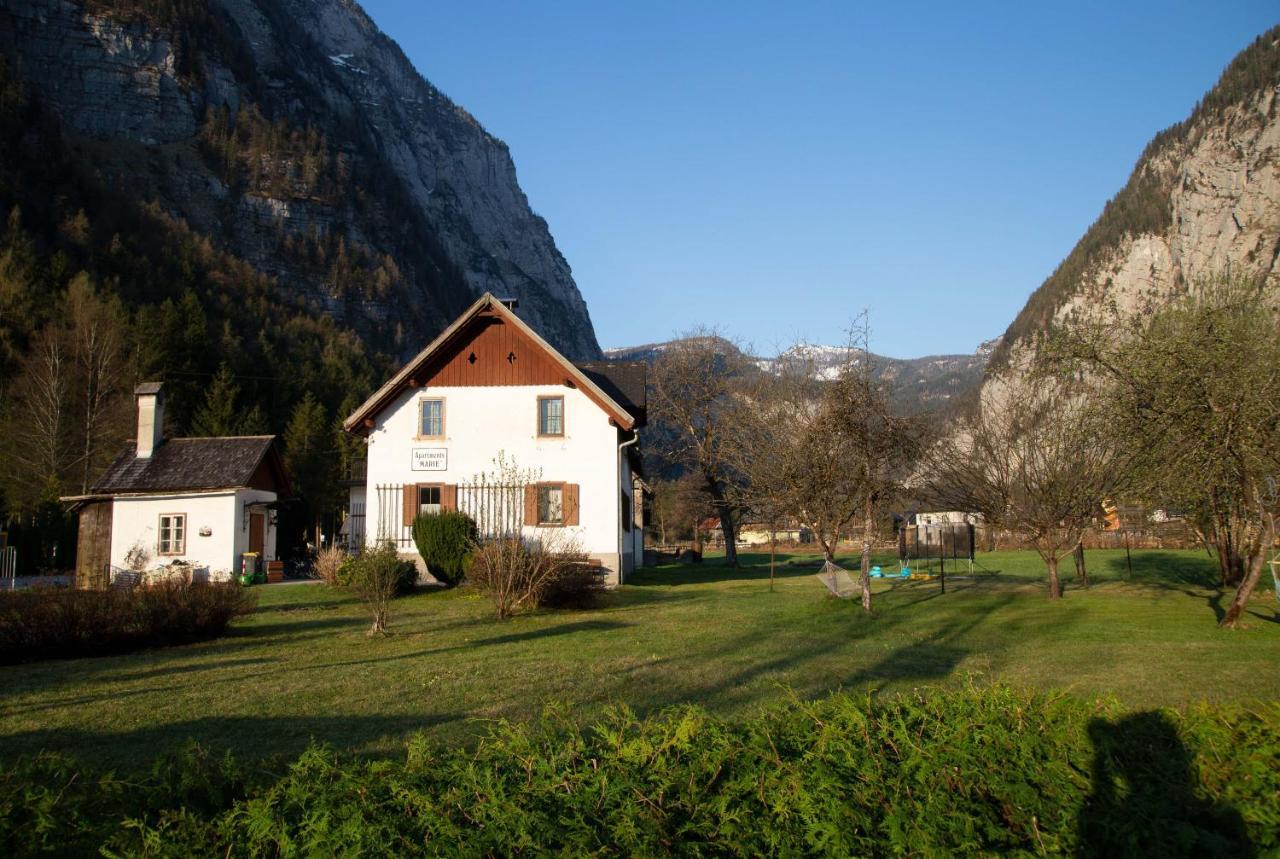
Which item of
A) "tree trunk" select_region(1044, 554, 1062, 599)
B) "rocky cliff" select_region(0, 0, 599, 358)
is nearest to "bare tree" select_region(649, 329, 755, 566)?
"tree trunk" select_region(1044, 554, 1062, 599)

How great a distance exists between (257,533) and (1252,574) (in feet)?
91.0

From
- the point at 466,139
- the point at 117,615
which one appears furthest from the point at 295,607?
the point at 466,139

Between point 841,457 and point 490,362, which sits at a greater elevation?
point 490,362

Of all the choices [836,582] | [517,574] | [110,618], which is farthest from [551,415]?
[110,618]

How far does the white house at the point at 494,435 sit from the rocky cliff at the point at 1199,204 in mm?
77152

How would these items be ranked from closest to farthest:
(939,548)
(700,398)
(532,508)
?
(532,508) < (939,548) < (700,398)

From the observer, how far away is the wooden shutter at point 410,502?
84.6 ft

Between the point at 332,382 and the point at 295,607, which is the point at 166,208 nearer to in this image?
the point at 332,382

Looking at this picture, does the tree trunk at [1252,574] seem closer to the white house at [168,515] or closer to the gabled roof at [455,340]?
the gabled roof at [455,340]

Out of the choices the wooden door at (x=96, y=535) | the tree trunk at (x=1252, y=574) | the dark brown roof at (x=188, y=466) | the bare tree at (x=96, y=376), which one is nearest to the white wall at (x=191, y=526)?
the wooden door at (x=96, y=535)

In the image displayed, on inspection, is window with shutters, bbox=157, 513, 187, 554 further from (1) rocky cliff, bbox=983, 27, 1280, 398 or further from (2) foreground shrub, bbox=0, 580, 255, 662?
(1) rocky cliff, bbox=983, 27, 1280, 398

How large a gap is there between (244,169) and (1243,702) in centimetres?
12550

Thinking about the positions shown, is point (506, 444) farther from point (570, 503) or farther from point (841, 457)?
point (841, 457)

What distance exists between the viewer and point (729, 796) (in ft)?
11.3
